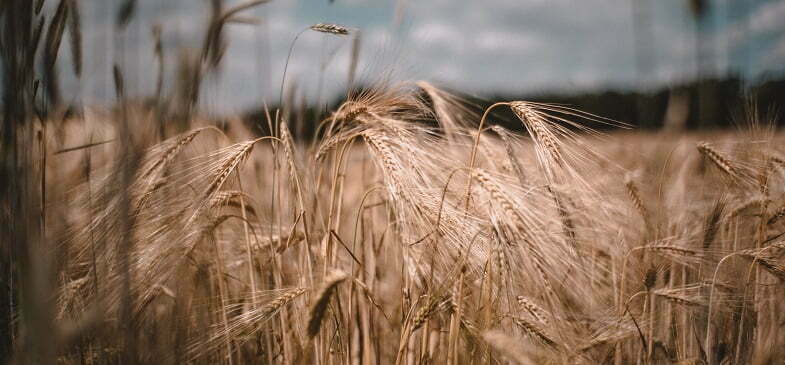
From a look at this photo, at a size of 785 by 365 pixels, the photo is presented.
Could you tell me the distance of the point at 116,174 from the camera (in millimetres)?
865

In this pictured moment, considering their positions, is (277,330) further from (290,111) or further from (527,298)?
(290,111)

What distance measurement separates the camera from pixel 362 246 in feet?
4.78

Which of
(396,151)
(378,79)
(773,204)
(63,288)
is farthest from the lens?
(773,204)

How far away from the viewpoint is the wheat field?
3.13 ft

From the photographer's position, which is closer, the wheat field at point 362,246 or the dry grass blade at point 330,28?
the wheat field at point 362,246

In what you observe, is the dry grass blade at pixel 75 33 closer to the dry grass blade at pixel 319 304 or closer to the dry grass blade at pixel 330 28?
the dry grass blade at pixel 330 28

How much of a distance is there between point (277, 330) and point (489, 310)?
2.25 feet

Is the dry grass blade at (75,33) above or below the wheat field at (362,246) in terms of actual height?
above

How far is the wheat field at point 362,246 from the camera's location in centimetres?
96

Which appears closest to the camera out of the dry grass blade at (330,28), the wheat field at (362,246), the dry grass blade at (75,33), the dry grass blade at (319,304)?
the dry grass blade at (319,304)

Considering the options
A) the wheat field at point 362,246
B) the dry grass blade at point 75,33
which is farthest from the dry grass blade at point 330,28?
the dry grass blade at point 75,33

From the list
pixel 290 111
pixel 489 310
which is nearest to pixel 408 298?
pixel 489 310

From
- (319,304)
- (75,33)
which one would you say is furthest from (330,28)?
(319,304)

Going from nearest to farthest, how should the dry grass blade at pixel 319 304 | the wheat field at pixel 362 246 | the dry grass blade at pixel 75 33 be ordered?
the dry grass blade at pixel 319 304, the wheat field at pixel 362 246, the dry grass blade at pixel 75 33
